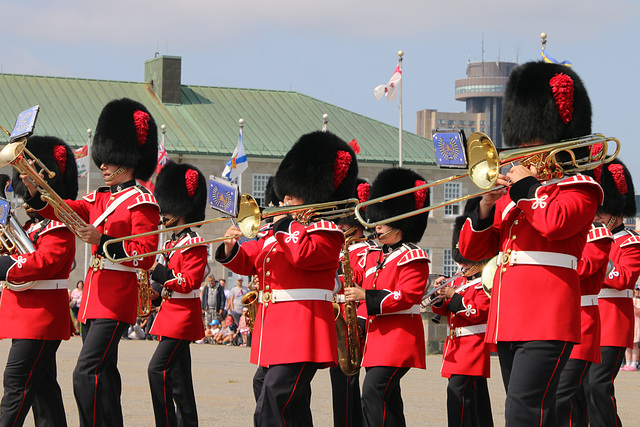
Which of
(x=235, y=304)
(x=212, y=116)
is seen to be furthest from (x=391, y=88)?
(x=212, y=116)

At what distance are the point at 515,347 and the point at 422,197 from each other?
113 inches

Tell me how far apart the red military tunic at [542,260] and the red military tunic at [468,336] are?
213 centimetres

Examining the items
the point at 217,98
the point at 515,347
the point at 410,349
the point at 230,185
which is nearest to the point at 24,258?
the point at 230,185

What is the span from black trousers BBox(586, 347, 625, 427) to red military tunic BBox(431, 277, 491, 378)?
67cm

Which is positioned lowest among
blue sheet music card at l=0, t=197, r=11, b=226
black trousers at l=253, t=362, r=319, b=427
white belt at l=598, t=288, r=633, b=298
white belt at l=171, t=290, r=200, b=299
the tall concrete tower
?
black trousers at l=253, t=362, r=319, b=427

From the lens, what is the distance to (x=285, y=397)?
5.96m

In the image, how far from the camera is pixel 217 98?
131 ft

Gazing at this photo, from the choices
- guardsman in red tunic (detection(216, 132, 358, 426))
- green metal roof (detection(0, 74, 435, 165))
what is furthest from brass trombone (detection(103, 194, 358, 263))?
green metal roof (detection(0, 74, 435, 165))

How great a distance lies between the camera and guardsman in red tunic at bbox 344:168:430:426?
22.7ft

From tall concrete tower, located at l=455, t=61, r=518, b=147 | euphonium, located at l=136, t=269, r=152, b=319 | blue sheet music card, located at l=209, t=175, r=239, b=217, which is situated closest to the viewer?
blue sheet music card, located at l=209, t=175, r=239, b=217

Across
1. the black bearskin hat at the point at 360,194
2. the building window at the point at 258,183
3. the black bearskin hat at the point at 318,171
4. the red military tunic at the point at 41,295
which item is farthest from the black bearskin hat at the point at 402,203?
the building window at the point at 258,183

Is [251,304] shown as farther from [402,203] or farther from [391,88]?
[391,88]

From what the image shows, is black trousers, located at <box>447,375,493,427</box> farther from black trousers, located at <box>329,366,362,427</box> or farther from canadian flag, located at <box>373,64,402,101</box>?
canadian flag, located at <box>373,64,402,101</box>

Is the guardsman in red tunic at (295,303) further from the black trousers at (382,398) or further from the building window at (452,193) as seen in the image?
the building window at (452,193)
